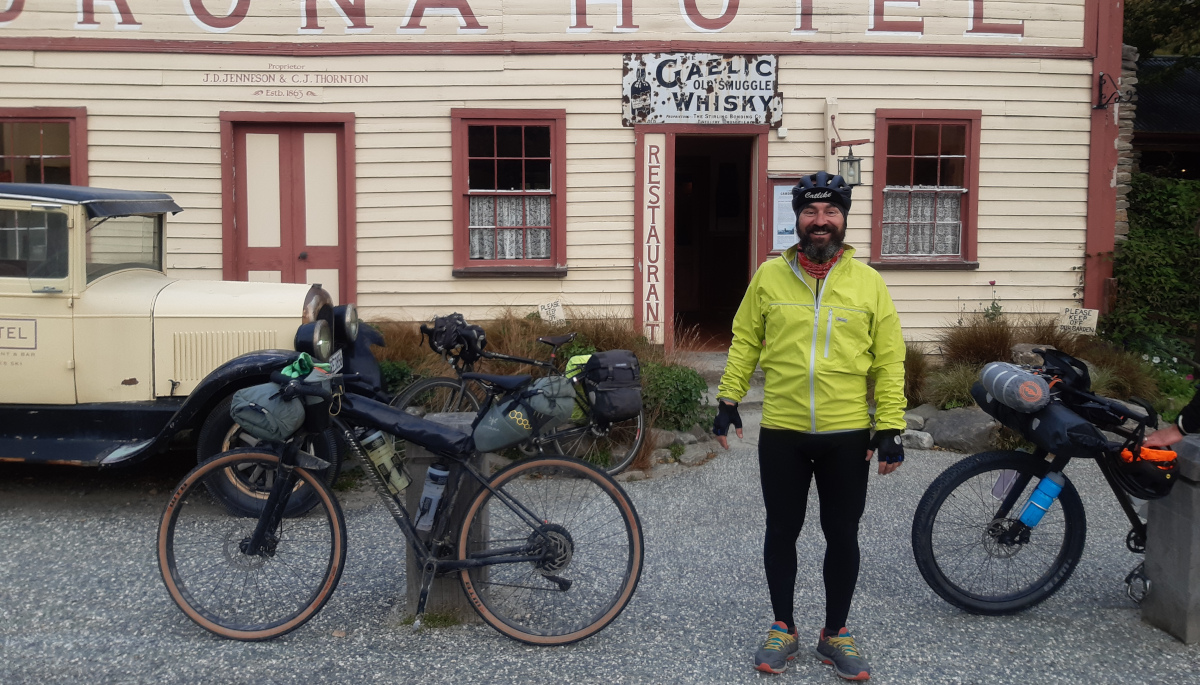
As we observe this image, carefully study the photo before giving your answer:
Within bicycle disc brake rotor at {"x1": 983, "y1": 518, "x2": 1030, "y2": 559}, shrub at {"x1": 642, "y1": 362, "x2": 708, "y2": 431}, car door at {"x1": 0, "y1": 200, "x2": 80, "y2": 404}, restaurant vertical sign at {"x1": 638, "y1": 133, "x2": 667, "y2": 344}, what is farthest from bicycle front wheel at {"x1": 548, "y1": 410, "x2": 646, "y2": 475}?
car door at {"x1": 0, "y1": 200, "x2": 80, "y2": 404}

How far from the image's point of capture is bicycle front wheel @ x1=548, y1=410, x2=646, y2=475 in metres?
6.85

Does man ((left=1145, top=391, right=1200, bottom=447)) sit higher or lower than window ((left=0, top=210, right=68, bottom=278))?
lower

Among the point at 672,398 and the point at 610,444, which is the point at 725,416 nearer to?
the point at 610,444

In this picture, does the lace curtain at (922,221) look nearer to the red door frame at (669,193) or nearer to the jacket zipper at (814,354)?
the red door frame at (669,193)

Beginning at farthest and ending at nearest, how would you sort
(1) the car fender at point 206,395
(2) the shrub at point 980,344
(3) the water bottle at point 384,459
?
(2) the shrub at point 980,344
(1) the car fender at point 206,395
(3) the water bottle at point 384,459

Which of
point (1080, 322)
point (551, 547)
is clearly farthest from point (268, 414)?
point (1080, 322)

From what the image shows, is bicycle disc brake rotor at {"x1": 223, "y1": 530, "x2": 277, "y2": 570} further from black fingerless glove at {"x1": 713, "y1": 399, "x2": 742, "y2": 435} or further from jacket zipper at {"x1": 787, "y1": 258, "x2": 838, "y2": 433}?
jacket zipper at {"x1": 787, "y1": 258, "x2": 838, "y2": 433}

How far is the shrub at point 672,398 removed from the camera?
288 inches

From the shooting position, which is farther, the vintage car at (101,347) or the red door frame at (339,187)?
the red door frame at (339,187)

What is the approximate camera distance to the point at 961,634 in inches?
165

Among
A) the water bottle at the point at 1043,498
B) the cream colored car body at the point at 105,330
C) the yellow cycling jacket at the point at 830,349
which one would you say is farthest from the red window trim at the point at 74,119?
the water bottle at the point at 1043,498

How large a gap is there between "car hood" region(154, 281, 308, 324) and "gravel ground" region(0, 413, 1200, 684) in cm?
129

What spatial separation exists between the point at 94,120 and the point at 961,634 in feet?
29.4

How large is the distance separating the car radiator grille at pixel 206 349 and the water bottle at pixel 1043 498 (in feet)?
14.4
